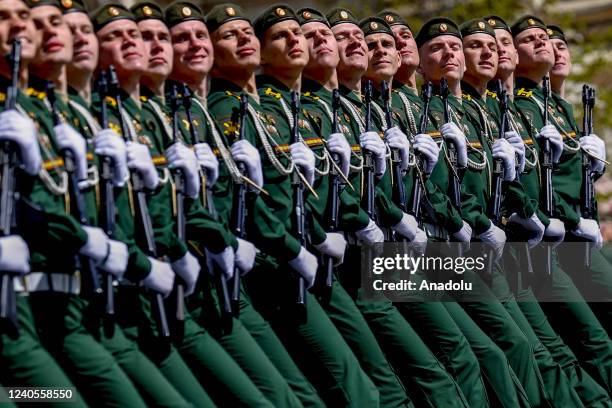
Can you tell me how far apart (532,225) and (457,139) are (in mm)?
805

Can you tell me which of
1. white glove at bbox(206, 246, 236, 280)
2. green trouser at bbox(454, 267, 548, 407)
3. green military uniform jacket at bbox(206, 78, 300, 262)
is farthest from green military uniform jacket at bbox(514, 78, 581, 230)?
white glove at bbox(206, 246, 236, 280)

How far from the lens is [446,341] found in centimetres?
1014

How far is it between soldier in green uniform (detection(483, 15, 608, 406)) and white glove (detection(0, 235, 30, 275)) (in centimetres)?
451

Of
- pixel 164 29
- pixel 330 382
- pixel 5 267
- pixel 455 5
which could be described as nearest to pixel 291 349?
pixel 330 382

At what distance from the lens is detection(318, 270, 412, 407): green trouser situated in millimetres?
9586

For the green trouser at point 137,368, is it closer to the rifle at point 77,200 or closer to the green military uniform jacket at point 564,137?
the rifle at point 77,200

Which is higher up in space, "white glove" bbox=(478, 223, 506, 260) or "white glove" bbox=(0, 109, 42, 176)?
"white glove" bbox=(0, 109, 42, 176)

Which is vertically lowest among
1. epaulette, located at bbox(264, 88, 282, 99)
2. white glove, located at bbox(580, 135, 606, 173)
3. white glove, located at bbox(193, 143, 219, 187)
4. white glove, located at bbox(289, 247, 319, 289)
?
white glove, located at bbox(289, 247, 319, 289)

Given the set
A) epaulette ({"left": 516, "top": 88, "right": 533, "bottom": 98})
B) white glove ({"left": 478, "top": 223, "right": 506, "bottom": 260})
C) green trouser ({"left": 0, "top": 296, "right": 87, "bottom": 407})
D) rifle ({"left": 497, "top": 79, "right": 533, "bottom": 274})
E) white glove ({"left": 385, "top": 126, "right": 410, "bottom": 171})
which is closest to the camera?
green trouser ({"left": 0, "top": 296, "right": 87, "bottom": 407})

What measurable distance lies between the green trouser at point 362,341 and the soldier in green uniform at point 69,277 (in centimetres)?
188

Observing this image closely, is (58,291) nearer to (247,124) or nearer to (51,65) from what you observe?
(51,65)

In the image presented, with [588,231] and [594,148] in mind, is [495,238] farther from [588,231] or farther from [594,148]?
[594,148]

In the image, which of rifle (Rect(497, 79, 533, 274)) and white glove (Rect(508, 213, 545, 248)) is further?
rifle (Rect(497, 79, 533, 274))

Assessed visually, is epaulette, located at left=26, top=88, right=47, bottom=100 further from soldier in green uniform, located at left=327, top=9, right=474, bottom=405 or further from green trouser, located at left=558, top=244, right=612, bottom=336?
green trouser, located at left=558, top=244, right=612, bottom=336
